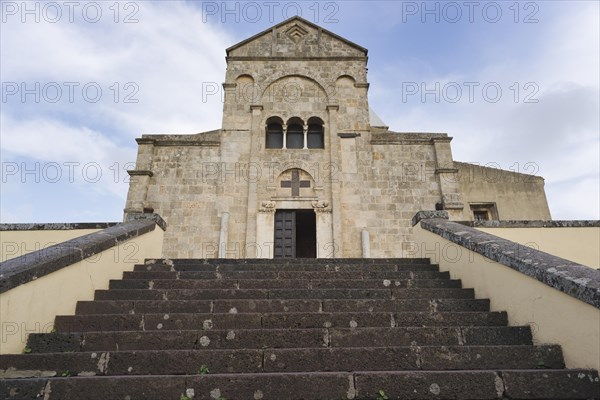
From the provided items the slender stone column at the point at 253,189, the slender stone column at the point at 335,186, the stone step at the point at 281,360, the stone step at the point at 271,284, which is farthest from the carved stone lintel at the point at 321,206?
the stone step at the point at 281,360

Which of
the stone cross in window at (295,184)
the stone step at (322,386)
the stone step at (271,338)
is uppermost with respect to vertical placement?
the stone cross in window at (295,184)

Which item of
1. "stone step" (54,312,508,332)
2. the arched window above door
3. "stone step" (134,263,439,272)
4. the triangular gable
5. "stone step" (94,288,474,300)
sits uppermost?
the triangular gable

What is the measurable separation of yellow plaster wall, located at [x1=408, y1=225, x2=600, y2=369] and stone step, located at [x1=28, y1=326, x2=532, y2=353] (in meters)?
0.24

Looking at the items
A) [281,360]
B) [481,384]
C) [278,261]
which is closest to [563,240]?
[481,384]

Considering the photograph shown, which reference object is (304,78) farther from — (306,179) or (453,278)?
(453,278)

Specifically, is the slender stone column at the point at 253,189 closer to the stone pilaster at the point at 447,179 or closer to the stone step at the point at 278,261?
the stone step at the point at 278,261

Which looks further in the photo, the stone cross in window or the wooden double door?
the stone cross in window

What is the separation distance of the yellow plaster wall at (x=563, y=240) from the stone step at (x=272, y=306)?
99.0 inches

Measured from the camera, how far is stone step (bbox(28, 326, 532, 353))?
3.60 metres

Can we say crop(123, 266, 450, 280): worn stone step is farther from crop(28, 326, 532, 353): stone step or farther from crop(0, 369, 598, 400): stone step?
crop(0, 369, 598, 400): stone step

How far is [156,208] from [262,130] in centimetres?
441

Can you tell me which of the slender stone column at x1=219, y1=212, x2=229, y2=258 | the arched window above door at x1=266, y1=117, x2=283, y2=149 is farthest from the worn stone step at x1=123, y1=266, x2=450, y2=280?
the arched window above door at x1=266, y1=117, x2=283, y2=149

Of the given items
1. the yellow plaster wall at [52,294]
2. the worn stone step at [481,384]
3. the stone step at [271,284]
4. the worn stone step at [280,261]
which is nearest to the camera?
the worn stone step at [481,384]

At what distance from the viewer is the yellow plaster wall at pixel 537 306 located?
3.04 meters
